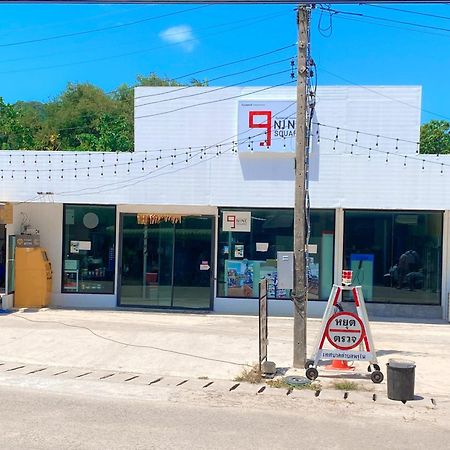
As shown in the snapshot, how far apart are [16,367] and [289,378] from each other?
14.8ft

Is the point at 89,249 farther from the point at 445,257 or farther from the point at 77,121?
the point at 77,121

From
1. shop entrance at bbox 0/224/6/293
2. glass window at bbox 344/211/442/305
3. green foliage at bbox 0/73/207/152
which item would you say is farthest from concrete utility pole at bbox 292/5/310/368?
green foliage at bbox 0/73/207/152

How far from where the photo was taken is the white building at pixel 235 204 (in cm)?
1538

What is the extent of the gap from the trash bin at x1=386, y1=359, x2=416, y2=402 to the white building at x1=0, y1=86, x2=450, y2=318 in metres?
7.22

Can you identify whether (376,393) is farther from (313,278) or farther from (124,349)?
(313,278)

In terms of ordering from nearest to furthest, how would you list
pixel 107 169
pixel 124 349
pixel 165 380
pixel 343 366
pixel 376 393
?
pixel 376 393
pixel 165 380
pixel 343 366
pixel 124 349
pixel 107 169

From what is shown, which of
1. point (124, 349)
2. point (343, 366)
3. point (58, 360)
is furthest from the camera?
point (124, 349)

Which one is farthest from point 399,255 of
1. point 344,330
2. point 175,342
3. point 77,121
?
point 77,121

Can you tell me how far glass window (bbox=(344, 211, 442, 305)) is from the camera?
1631 cm

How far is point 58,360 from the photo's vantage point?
428 inches

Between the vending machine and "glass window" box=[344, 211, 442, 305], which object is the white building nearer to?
"glass window" box=[344, 211, 442, 305]

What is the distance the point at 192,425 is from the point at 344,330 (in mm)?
3642

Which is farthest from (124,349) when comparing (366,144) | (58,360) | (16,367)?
(366,144)

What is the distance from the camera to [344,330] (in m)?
9.81
